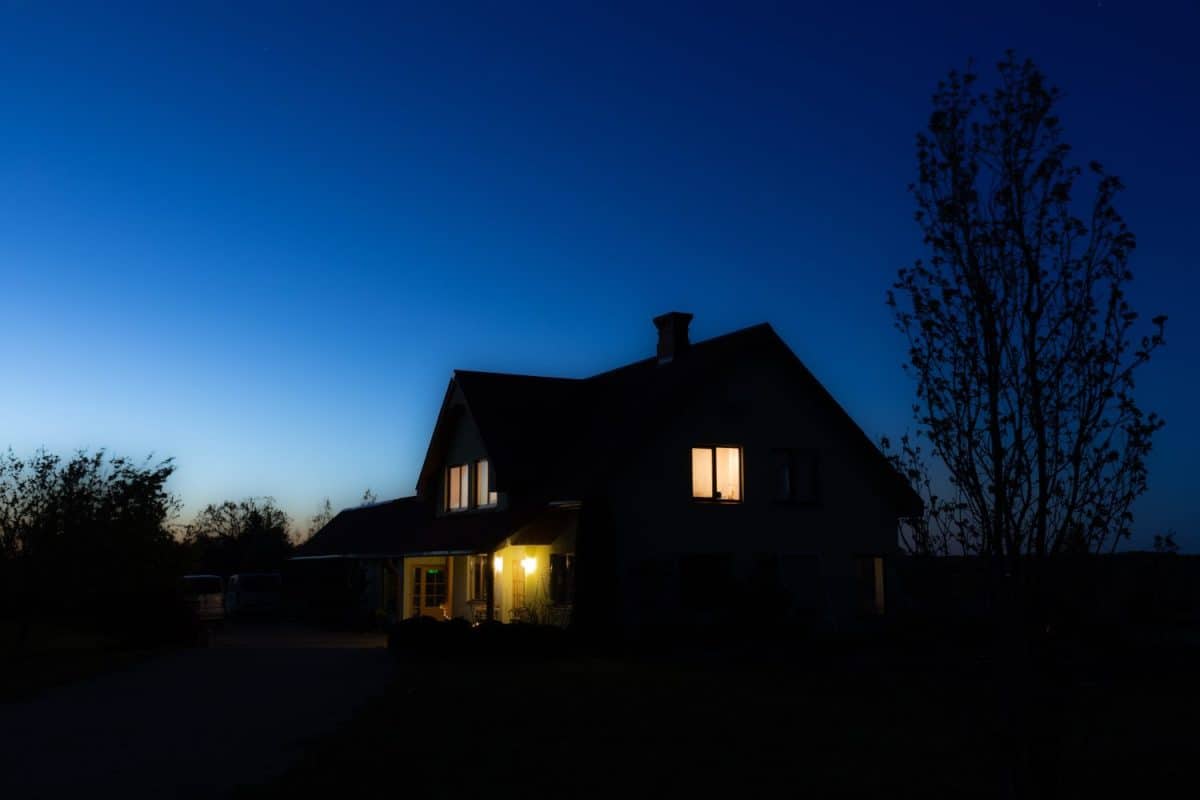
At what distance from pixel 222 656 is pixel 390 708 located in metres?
10.7

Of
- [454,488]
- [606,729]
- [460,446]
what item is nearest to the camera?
[606,729]

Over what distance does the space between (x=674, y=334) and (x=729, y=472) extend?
4725mm

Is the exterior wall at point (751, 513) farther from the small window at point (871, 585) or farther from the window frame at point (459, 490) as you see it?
the window frame at point (459, 490)

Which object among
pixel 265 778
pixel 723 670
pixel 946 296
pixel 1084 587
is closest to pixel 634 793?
pixel 265 778

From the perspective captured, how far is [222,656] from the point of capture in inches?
913

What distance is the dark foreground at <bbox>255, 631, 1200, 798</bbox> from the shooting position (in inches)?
354

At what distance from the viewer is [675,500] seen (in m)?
26.5

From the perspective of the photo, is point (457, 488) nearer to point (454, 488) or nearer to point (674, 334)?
point (454, 488)

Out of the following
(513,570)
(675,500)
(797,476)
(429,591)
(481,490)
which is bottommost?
(429,591)

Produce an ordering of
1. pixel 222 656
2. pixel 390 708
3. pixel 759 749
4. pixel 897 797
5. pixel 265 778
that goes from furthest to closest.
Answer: pixel 222 656 → pixel 390 708 → pixel 759 749 → pixel 265 778 → pixel 897 797

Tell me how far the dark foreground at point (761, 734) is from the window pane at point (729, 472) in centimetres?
837

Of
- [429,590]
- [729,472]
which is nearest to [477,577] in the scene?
[429,590]

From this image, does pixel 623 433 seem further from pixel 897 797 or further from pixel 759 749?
pixel 897 797

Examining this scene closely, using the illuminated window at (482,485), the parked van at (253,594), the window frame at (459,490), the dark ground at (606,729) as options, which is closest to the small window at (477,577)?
the illuminated window at (482,485)
